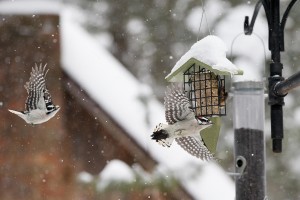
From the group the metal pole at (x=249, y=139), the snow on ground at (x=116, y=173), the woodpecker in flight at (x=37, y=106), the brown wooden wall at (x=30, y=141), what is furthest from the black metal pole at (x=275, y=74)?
→ the snow on ground at (x=116, y=173)

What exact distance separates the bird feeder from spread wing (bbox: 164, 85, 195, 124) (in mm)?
143

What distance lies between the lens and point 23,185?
4.61 meters

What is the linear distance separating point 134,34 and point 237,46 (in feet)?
3.25

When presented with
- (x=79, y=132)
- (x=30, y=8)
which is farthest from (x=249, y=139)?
(x=30, y=8)

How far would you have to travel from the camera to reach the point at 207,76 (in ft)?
9.30

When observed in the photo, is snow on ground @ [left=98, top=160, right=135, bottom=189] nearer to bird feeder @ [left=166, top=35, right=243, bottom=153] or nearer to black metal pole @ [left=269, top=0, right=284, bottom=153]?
bird feeder @ [left=166, top=35, right=243, bottom=153]

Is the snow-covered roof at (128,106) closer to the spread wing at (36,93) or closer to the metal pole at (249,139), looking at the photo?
the metal pole at (249,139)

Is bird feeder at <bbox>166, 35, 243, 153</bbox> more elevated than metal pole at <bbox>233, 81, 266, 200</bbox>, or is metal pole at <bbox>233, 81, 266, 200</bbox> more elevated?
bird feeder at <bbox>166, 35, 243, 153</bbox>

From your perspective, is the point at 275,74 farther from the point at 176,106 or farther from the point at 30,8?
the point at 30,8

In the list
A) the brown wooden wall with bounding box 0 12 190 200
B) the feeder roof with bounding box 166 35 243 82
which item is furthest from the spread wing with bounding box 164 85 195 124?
the brown wooden wall with bounding box 0 12 190 200

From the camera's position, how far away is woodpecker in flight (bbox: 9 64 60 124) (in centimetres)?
280

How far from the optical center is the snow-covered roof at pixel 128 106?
4766mm

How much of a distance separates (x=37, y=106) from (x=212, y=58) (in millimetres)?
676

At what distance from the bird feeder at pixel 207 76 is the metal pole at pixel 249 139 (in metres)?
0.08
